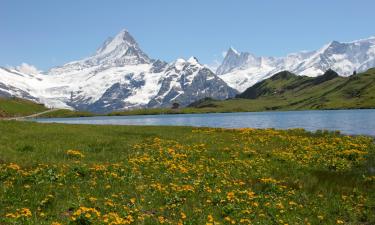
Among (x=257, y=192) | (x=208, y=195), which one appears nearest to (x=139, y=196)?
(x=208, y=195)

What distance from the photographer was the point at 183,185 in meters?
19.4

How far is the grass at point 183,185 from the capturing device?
15.5m

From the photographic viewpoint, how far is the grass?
1548cm

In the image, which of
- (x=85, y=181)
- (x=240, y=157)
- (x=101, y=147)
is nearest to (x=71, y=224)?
(x=85, y=181)

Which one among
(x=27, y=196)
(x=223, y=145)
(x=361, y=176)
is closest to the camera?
(x=27, y=196)

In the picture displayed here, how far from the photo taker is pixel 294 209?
1733 centimetres

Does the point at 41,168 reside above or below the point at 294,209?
above

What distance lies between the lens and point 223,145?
35.8 metres

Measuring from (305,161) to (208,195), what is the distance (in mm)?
12433

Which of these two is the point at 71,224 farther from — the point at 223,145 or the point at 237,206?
the point at 223,145

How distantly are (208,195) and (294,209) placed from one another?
3.83 meters

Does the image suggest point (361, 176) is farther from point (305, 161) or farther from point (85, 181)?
point (85, 181)

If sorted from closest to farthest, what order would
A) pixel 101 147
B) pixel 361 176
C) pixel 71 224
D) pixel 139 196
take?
pixel 71 224 → pixel 139 196 → pixel 361 176 → pixel 101 147

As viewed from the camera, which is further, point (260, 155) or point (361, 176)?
point (260, 155)
